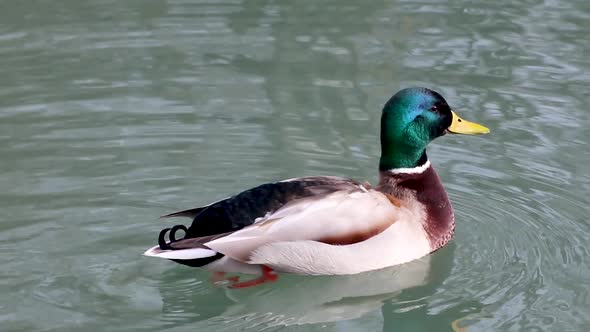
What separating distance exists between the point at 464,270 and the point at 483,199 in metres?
1.02

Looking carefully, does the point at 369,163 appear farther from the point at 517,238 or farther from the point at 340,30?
the point at 340,30

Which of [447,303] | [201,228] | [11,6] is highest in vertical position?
[11,6]

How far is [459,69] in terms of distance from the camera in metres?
9.59

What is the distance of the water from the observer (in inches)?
243

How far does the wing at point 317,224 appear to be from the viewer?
6.26 m

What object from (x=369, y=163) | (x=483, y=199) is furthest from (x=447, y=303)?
(x=369, y=163)

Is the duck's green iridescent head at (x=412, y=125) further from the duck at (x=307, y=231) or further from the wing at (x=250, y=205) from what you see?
the wing at (x=250, y=205)

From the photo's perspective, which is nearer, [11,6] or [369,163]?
[369,163]

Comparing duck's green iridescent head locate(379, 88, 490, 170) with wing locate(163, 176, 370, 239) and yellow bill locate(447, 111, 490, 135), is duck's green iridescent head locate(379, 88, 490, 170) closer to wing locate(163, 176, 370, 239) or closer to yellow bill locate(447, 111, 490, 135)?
yellow bill locate(447, 111, 490, 135)

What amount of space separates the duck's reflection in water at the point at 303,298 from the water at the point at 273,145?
0.01m

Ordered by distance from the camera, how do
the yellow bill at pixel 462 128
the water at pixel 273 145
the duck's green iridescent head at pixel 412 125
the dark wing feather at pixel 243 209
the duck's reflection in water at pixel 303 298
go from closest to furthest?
the duck's reflection in water at pixel 303 298, the water at pixel 273 145, the dark wing feather at pixel 243 209, the duck's green iridescent head at pixel 412 125, the yellow bill at pixel 462 128

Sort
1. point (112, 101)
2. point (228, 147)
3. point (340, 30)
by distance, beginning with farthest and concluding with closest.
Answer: point (340, 30)
point (112, 101)
point (228, 147)

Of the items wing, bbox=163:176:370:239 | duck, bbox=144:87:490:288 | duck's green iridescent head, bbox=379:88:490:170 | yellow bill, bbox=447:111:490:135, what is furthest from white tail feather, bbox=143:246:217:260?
yellow bill, bbox=447:111:490:135

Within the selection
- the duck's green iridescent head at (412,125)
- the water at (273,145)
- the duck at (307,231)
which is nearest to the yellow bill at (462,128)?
the duck's green iridescent head at (412,125)
